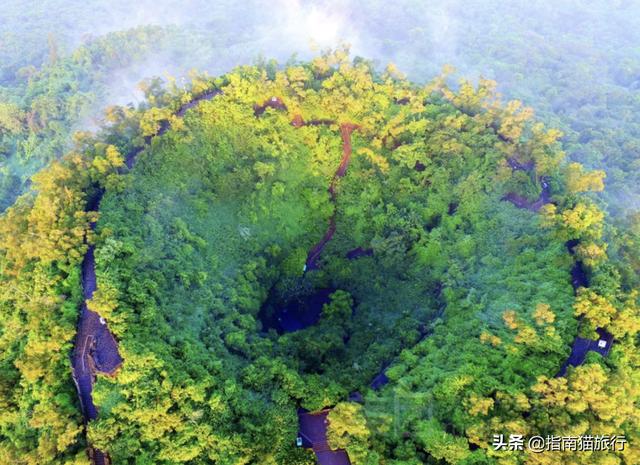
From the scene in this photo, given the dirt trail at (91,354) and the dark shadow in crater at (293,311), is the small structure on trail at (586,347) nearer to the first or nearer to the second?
the dark shadow in crater at (293,311)

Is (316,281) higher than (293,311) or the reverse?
higher

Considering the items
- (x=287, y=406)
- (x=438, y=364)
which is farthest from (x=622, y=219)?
(x=287, y=406)

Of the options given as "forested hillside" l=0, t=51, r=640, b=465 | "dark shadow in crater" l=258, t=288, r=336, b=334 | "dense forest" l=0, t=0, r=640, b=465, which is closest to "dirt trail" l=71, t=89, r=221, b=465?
"dense forest" l=0, t=0, r=640, b=465

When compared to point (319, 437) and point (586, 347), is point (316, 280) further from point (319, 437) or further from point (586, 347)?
point (586, 347)

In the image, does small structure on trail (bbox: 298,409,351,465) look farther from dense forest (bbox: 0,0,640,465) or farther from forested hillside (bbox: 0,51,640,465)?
forested hillside (bbox: 0,51,640,465)

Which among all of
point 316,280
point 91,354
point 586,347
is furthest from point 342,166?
point 91,354

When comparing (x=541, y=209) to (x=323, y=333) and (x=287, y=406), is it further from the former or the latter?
(x=287, y=406)

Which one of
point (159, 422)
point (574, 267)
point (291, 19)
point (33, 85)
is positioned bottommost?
point (159, 422)
